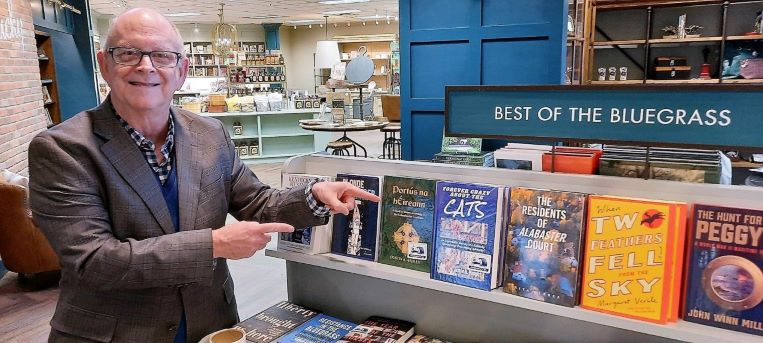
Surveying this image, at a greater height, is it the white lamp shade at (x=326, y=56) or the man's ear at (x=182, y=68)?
the white lamp shade at (x=326, y=56)

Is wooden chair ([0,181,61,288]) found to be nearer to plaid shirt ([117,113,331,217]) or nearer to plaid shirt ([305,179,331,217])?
plaid shirt ([117,113,331,217])

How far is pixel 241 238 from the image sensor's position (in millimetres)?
1231

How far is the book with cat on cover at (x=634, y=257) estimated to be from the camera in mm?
1144

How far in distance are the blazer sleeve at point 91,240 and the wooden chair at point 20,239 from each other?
322 cm

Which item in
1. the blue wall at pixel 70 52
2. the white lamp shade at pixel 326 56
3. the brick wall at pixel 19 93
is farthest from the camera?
the white lamp shade at pixel 326 56

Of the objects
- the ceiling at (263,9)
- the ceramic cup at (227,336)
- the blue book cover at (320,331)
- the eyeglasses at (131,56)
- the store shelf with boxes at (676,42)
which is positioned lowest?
the blue book cover at (320,331)

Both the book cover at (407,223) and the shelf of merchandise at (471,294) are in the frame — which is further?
the book cover at (407,223)

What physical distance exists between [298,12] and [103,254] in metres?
13.3

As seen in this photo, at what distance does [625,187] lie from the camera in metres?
1.27

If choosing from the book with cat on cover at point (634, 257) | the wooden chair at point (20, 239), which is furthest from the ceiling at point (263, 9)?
the book with cat on cover at point (634, 257)

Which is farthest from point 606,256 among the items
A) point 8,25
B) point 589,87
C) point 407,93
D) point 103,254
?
point 8,25

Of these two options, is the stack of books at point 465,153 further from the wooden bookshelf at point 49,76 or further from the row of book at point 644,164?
the wooden bookshelf at point 49,76

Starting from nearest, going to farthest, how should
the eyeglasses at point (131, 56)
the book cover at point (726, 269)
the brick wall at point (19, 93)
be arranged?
the book cover at point (726, 269)
the eyeglasses at point (131, 56)
the brick wall at point (19, 93)

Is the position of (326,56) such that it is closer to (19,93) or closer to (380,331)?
(19,93)
